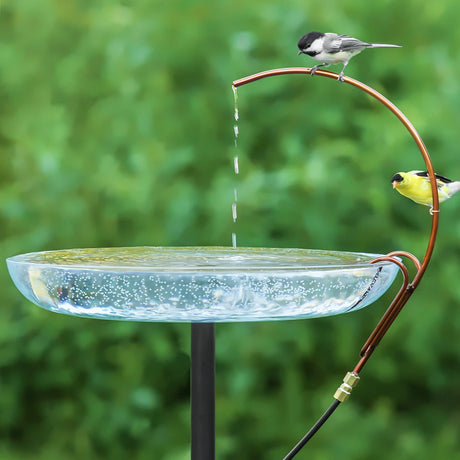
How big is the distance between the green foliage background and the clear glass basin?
849 mm

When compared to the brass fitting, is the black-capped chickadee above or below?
above

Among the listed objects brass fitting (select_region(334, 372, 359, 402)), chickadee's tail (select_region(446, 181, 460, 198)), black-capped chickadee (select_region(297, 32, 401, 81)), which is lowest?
brass fitting (select_region(334, 372, 359, 402))

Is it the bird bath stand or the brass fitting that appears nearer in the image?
the bird bath stand

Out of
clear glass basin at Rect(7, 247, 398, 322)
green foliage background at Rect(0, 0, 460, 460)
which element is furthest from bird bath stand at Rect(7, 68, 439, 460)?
green foliage background at Rect(0, 0, 460, 460)

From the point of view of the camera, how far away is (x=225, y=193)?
5.59 ft

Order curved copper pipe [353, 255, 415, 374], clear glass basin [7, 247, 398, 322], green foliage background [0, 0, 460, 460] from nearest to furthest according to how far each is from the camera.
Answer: clear glass basin [7, 247, 398, 322], curved copper pipe [353, 255, 415, 374], green foliage background [0, 0, 460, 460]

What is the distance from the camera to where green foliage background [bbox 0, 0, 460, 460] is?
1729 millimetres

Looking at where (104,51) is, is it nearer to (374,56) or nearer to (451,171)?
(374,56)

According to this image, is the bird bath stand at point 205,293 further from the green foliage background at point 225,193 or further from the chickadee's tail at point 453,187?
the green foliage background at point 225,193

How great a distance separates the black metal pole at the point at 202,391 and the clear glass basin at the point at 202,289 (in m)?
0.13

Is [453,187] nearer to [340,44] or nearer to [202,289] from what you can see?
[340,44]

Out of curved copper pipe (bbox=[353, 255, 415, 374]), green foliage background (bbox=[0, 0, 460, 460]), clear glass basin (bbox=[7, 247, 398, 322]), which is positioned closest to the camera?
clear glass basin (bbox=[7, 247, 398, 322])

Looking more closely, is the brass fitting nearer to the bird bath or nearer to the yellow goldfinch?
the bird bath

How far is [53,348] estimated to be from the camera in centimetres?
181
